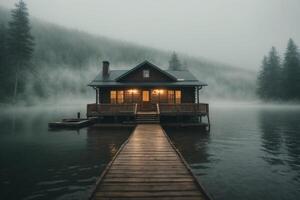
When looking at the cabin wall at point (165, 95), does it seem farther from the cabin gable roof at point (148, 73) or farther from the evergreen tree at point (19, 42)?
the evergreen tree at point (19, 42)

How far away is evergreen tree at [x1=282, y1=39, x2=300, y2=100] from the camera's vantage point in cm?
5819

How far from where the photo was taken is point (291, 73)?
5850 centimetres

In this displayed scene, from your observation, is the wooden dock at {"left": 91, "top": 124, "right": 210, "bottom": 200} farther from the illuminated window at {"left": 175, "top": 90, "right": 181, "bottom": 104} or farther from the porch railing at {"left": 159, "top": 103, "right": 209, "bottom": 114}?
the illuminated window at {"left": 175, "top": 90, "right": 181, "bottom": 104}

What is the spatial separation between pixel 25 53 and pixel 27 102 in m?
15.3

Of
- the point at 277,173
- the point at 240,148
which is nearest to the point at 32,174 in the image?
the point at 277,173

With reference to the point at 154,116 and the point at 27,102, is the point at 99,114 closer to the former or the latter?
the point at 154,116

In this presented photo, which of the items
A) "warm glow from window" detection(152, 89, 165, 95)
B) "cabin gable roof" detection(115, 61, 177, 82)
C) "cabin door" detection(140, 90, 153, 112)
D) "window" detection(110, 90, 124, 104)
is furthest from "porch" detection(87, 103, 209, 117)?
"cabin gable roof" detection(115, 61, 177, 82)

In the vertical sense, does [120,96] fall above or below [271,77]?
below

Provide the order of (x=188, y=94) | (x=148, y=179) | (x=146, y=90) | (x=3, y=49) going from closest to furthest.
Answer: (x=148, y=179) < (x=146, y=90) < (x=188, y=94) < (x=3, y=49)

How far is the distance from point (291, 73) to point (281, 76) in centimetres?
499

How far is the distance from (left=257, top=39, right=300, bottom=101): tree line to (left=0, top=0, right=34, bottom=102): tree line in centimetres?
7834

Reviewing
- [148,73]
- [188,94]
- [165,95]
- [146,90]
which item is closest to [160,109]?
[165,95]

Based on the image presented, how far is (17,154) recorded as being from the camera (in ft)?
37.6

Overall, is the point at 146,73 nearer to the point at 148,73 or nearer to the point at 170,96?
the point at 148,73
